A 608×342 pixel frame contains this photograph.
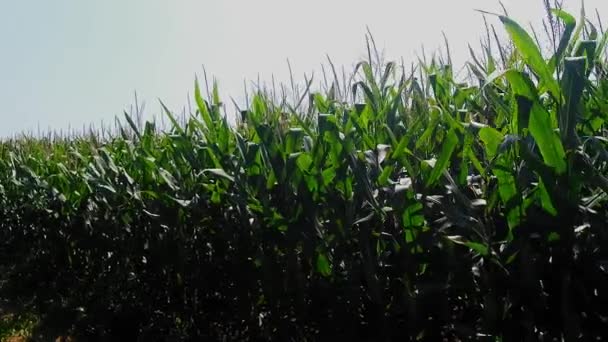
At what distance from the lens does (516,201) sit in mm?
1267

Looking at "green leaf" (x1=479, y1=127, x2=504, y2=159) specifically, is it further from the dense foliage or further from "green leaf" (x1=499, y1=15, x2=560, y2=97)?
"green leaf" (x1=499, y1=15, x2=560, y2=97)

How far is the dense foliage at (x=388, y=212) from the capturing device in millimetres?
1230

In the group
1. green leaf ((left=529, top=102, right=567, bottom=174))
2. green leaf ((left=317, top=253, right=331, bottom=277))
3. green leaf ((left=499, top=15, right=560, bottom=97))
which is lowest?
green leaf ((left=317, top=253, right=331, bottom=277))

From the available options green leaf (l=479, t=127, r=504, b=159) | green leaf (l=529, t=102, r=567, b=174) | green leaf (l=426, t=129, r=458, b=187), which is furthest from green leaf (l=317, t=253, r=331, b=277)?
green leaf (l=529, t=102, r=567, b=174)

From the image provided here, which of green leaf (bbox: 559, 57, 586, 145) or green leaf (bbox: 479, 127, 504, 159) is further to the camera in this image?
green leaf (bbox: 479, 127, 504, 159)

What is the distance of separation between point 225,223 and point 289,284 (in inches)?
17.1

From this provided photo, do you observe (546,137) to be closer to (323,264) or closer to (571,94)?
(571,94)

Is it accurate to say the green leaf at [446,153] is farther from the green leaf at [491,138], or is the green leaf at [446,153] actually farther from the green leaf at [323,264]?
the green leaf at [323,264]

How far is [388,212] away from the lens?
1.58 metres

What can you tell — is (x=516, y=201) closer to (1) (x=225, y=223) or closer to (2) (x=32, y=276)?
(1) (x=225, y=223)

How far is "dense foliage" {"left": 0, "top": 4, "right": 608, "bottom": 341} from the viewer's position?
1230mm

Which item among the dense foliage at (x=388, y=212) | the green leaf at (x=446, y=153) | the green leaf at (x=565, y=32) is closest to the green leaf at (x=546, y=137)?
the dense foliage at (x=388, y=212)

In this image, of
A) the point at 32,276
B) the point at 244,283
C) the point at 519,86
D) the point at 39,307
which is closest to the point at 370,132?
the point at 519,86

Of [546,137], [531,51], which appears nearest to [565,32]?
[531,51]
